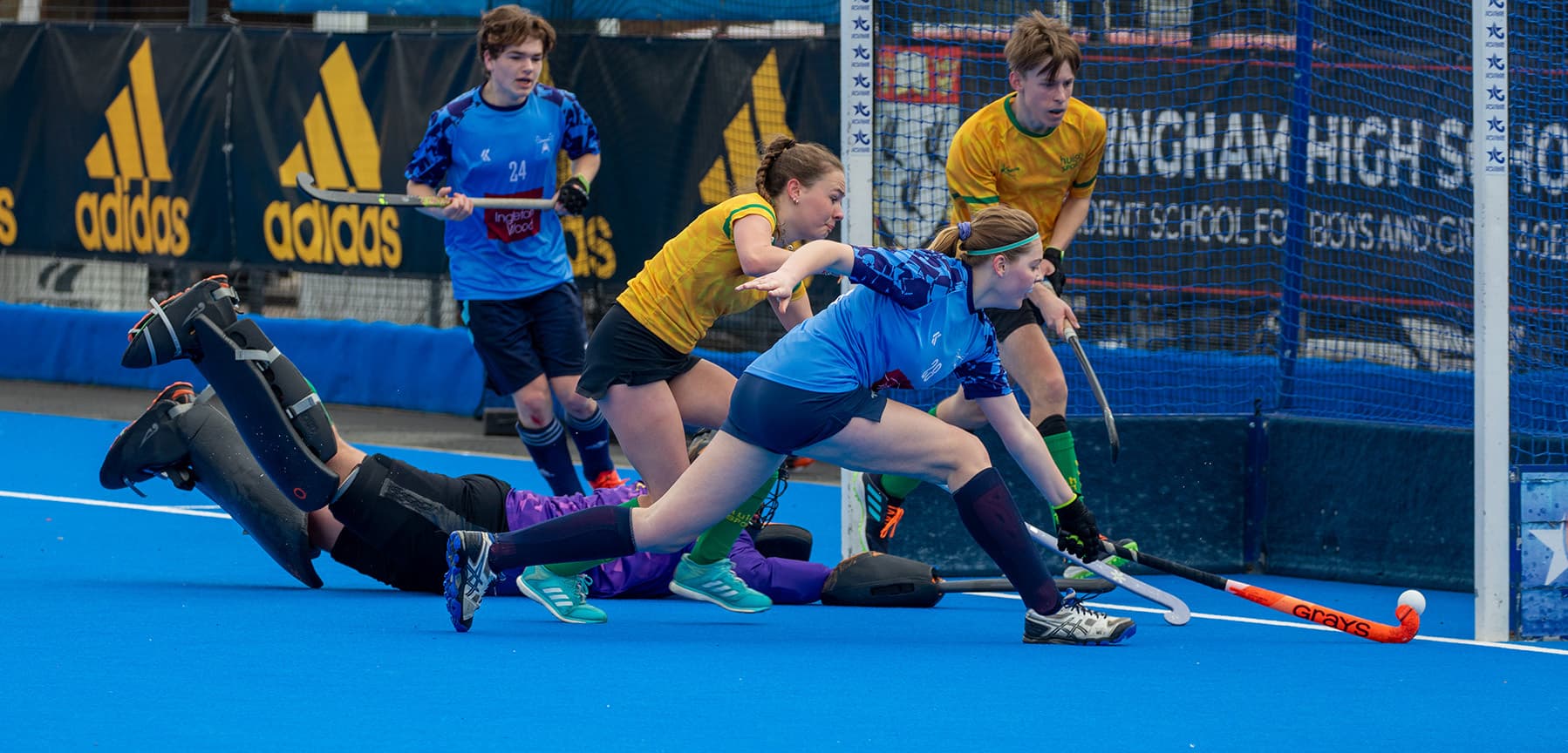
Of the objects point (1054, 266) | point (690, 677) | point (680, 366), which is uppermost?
point (1054, 266)

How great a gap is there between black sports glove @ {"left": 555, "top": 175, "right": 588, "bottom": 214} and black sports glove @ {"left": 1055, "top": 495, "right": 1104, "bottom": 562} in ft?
9.02

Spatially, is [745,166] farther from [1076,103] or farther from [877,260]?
[877,260]

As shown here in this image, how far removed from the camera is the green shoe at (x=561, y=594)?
583 cm

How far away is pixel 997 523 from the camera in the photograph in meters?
5.34

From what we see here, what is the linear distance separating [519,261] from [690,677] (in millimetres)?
3187

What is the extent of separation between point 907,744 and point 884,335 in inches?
55.3

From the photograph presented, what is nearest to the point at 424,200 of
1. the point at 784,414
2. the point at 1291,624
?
the point at 784,414

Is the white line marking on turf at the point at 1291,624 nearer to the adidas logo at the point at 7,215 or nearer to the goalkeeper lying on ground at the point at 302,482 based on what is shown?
the goalkeeper lying on ground at the point at 302,482

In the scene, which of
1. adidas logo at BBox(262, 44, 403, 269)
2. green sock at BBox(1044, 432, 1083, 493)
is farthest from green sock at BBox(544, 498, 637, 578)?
adidas logo at BBox(262, 44, 403, 269)

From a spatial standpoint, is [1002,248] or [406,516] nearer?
[1002,248]

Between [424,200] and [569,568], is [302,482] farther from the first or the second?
[424,200]

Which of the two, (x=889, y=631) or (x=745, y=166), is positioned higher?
(x=745, y=166)

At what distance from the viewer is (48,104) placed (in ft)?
43.6

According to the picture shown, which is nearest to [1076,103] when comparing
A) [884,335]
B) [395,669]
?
[884,335]
